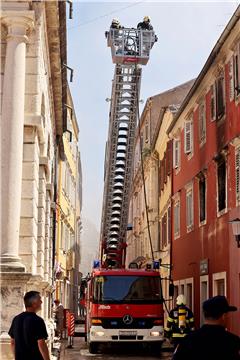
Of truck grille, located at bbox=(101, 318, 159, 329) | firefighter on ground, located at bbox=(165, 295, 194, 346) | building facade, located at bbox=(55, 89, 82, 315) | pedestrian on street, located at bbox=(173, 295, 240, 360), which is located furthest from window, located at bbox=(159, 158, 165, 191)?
pedestrian on street, located at bbox=(173, 295, 240, 360)

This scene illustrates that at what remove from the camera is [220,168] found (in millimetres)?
18375

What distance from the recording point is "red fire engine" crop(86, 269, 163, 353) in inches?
711

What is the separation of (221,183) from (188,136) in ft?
17.3

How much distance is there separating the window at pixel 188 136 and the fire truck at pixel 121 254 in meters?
1.93

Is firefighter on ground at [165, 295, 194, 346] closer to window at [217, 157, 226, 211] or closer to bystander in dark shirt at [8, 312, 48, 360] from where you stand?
window at [217, 157, 226, 211]

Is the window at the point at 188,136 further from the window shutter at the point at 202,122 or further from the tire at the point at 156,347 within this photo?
the tire at the point at 156,347

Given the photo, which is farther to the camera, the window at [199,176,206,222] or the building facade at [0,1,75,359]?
the window at [199,176,206,222]

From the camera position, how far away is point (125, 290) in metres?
18.4

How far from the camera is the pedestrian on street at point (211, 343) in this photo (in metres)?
4.44

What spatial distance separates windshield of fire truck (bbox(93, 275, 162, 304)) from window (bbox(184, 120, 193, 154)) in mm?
6061

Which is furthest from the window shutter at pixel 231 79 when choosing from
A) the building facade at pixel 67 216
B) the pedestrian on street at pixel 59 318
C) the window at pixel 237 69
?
the building facade at pixel 67 216

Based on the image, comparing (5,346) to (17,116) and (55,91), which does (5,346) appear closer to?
(17,116)

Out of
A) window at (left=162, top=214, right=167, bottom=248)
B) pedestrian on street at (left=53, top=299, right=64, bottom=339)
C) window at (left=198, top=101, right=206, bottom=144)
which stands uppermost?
window at (left=198, top=101, right=206, bottom=144)

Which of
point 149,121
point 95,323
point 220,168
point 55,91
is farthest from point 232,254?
point 149,121
